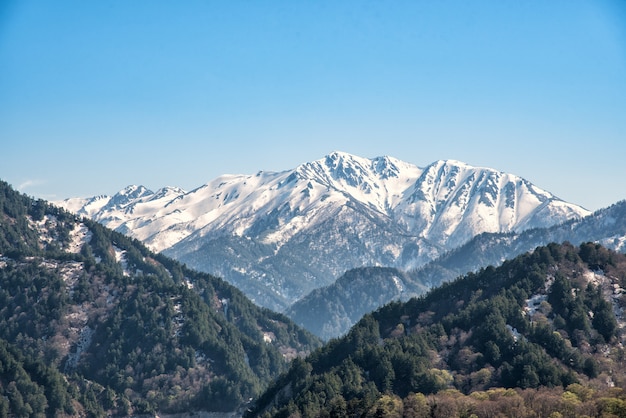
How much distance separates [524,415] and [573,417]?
9.84 meters

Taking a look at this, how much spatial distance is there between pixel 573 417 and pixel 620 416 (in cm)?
1179

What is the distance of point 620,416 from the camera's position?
188 metres

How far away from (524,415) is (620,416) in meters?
20.3

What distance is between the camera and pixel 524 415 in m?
200

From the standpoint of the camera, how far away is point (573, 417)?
647 feet

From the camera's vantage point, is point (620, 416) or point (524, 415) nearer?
point (620, 416)
